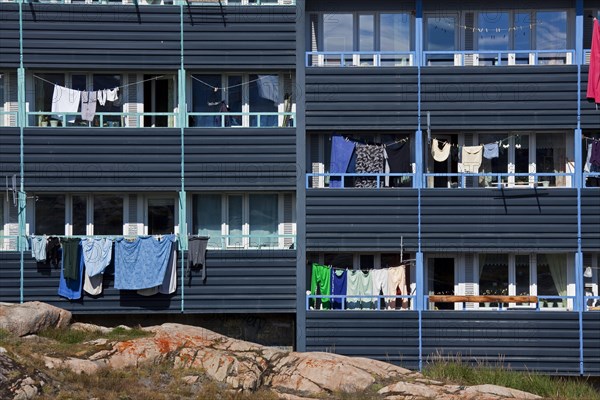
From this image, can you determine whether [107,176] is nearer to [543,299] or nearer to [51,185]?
[51,185]

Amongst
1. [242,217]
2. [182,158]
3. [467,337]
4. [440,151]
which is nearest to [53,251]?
[182,158]

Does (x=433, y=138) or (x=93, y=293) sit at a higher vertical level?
(x=433, y=138)

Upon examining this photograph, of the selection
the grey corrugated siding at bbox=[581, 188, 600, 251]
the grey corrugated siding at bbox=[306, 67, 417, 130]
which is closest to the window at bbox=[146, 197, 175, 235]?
the grey corrugated siding at bbox=[306, 67, 417, 130]

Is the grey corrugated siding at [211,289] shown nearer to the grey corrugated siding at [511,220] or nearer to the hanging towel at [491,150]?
the grey corrugated siding at [511,220]

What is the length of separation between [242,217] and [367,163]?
4.22 metres

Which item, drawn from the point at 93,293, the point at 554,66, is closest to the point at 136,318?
the point at 93,293

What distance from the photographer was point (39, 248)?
109 feet

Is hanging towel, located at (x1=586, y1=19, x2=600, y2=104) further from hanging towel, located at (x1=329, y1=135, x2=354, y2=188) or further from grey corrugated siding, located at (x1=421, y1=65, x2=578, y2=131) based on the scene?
hanging towel, located at (x1=329, y1=135, x2=354, y2=188)

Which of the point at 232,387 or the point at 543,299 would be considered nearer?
the point at 232,387

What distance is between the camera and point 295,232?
114 feet

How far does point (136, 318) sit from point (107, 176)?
176 inches

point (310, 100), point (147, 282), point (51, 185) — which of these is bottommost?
point (147, 282)

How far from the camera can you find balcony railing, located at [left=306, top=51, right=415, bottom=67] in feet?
113

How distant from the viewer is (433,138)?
113 ft
